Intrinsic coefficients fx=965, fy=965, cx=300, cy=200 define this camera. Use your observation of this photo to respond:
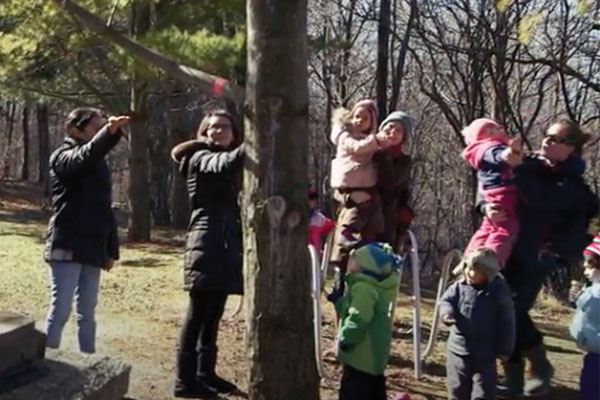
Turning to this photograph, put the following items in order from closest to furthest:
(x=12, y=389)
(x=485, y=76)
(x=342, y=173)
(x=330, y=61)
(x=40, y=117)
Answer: (x=12, y=389) < (x=342, y=173) < (x=485, y=76) < (x=330, y=61) < (x=40, y=117)

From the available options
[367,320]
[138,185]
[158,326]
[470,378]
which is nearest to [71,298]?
[367,320]

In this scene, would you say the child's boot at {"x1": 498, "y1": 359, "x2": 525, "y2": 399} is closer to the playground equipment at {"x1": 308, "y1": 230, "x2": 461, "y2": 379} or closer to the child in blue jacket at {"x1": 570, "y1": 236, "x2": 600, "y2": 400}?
the child in blue jacket at {"x1": 570, "y1": 236, "x2": 600, "y2": 400}

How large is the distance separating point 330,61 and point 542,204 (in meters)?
19.1

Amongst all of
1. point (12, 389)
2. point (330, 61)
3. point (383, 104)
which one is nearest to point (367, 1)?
point (330, 61)

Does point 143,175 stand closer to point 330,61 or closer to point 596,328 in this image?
point 330,61

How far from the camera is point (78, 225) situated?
18.1ft

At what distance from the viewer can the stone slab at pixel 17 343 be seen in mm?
3848

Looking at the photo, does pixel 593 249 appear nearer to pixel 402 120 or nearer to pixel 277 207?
pixel 402 120

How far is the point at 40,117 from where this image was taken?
31062 millimetres

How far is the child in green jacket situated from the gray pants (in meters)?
0.46

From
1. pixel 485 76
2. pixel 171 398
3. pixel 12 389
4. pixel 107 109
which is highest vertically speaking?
pixel 485 76

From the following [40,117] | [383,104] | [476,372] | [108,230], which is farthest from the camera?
[40,117]

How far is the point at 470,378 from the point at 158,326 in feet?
10.6

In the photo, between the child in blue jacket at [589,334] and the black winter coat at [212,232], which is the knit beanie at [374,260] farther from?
the child in blue jacket at [589,334]
